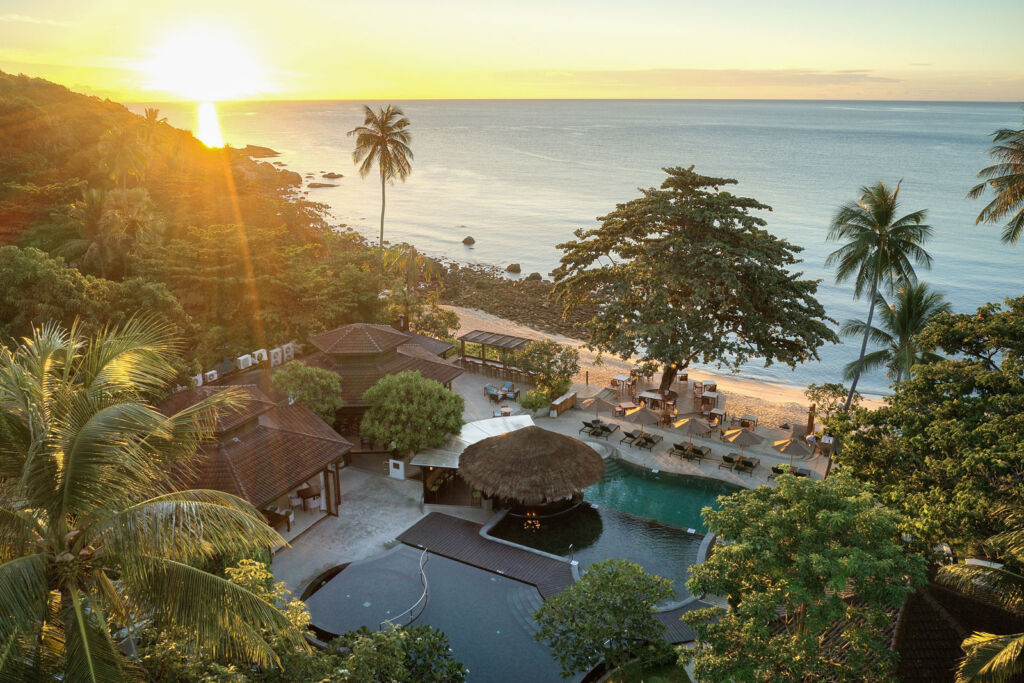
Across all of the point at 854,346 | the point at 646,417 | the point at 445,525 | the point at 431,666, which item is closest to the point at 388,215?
the point at 854,346

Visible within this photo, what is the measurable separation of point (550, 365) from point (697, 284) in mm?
7996

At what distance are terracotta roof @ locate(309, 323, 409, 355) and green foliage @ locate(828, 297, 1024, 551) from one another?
17.1 metres

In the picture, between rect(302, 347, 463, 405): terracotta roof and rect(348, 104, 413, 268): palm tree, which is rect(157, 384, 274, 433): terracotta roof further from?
rect(348, 104, 413, 268): palm tree

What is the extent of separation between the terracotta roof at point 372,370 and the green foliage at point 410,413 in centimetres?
178

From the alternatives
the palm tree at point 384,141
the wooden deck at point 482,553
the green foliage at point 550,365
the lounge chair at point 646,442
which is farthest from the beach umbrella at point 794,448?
the palm tree at point 384,141

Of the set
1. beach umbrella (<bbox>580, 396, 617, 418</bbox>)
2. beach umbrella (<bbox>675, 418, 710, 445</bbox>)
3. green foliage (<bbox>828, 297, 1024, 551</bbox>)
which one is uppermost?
green foliage (<bbox>828, 297, 1024, 551</bbox>)

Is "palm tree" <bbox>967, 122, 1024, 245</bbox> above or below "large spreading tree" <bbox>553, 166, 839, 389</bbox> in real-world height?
above

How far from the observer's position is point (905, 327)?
27953 millimetres

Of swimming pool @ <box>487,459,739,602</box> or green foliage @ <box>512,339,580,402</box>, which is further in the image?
green foliage @ <box>512,339,580,402</box>

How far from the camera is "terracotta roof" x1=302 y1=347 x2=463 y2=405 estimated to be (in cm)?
2581

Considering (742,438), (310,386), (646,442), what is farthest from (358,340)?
(742,438)

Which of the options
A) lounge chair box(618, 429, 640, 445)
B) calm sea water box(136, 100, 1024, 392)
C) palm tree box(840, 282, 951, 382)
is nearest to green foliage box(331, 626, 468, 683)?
lounge chair box(618, 429, 640, 445)

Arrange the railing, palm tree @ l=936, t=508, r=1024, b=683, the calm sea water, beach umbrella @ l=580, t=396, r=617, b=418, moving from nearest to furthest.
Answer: palm tree @ l=936, t=508, r=1024, b=683 < the railing < beach umbrella @ l=580, t=396, r=617, b=418 < the calm sea water

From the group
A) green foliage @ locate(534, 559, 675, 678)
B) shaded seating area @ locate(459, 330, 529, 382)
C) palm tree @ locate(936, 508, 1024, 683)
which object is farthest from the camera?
shaded seating area @ locate(459, 330, 529, 382)
